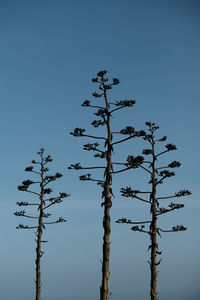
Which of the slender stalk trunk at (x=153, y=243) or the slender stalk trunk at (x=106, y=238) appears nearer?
the slender stalk trunk at (x=106, y=238)

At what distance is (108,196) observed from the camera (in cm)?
1830

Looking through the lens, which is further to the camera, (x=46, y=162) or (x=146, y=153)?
(x=46, y=162)

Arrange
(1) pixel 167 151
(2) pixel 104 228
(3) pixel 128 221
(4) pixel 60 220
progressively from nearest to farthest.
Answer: (2) pixel 104 228, (3) pixel 128 221, (1) pixel 167 151, (4) pixel 60 220

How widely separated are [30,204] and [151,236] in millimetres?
9249

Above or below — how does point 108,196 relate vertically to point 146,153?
below

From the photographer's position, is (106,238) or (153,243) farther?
(153,243)

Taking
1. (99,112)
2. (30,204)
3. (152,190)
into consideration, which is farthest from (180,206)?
(30,204)

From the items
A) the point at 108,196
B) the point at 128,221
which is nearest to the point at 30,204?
the point at 128,221

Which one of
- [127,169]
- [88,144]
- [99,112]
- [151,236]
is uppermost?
[99,112]

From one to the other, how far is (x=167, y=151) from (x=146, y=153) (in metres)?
1.25

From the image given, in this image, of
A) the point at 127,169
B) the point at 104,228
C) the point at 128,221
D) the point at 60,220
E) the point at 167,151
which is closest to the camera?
the point at 104,228

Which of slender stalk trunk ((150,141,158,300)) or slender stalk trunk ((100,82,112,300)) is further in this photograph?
slender stalk trunk ((150,141,158,300))

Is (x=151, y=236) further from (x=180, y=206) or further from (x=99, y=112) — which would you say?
(x=99, y=112)

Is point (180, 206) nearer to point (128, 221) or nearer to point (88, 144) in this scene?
point (128, 221)
